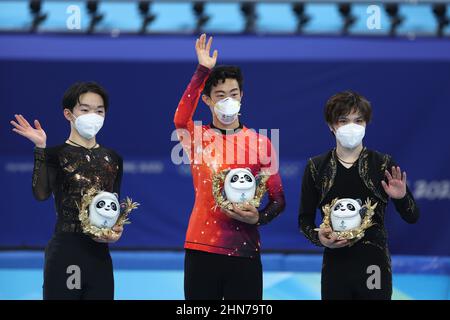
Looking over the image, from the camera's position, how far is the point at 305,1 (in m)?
8.41

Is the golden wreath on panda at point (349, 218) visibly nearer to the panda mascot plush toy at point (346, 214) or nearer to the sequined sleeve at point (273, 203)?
the panda mascot plush toy at point (346, 214)

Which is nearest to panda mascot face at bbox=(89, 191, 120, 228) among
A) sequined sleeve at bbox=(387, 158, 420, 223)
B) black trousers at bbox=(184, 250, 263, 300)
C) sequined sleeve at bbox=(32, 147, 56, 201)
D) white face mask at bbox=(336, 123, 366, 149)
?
sequined sleeve at bbox=(32, 147, 56, 201)

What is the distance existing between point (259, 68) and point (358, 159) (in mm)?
3692

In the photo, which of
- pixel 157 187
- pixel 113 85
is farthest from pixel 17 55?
pixel 157 187

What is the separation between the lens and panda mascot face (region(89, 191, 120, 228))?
4477 mm

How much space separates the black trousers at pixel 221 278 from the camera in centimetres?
459

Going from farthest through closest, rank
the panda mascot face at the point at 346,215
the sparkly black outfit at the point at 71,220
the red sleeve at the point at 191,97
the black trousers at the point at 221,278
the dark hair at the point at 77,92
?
1. the red sleeve at the point at 191,97
2. the dark hair at the point at 77,92
3. the black trousers at the point at 221,278
4. the sparkly black outfit at the point at 71,220
5. the panda mascot face at the point at 346,215

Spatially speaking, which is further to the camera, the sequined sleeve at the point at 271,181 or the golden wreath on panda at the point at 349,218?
the sequined sleeve at the point at 271,181

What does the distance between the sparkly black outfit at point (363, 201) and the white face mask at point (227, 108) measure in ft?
1.60

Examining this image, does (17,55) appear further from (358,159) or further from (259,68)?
(358,159)

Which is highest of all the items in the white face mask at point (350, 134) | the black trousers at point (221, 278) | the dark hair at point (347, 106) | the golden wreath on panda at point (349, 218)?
the dark hair at point (347, 106)

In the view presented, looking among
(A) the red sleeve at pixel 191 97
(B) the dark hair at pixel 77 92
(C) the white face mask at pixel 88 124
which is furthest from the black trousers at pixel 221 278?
(B) the dark hair at pixel 77 92

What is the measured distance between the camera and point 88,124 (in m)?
4.63

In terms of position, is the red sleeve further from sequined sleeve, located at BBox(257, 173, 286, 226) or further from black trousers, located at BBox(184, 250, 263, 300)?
black trousers, located at BBox(184, 250, 263, 300)
